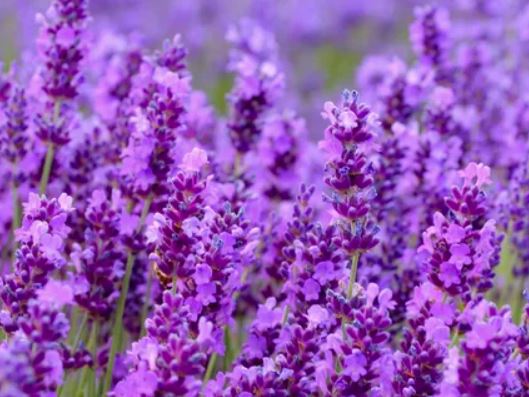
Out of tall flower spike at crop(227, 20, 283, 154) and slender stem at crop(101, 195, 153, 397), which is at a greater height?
tall flower spike at crop(227, 20, 283, 154)

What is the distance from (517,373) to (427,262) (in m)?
0.27

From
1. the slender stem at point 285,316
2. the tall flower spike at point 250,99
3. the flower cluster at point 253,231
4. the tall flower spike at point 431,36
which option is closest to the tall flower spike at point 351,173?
the flower cluster at point 253,231

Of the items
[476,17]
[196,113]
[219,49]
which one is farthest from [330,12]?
[196,113]

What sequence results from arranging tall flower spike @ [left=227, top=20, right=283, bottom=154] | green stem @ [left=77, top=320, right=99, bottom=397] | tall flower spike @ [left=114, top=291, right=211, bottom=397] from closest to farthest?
tall flower spike @ [left=114, top=291, right=211, bottom=397], green stem @ [left=77, top=320, right=99, bottom=397], tall flower spike @ [left=227, top=20, right=283, bottom=154]

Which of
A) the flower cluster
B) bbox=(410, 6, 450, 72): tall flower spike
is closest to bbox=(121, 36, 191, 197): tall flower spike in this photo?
the flower cluster

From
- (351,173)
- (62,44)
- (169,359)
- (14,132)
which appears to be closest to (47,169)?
(14,132)

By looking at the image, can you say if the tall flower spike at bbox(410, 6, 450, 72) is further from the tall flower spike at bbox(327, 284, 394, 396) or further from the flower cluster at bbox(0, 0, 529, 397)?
the tall flower spike at bbox(327, 284, 394, 396)

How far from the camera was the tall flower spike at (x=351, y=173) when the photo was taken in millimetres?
2137

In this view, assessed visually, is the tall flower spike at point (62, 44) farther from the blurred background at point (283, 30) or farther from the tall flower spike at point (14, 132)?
the blurred background at point (283, 30)

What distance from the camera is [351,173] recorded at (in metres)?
2.15

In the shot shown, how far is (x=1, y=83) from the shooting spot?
9.41ft

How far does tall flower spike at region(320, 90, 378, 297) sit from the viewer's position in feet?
7.01

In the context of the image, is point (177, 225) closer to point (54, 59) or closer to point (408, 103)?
point (54, 59)

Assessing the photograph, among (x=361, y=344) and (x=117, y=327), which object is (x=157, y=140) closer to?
(x=117, y=327)
